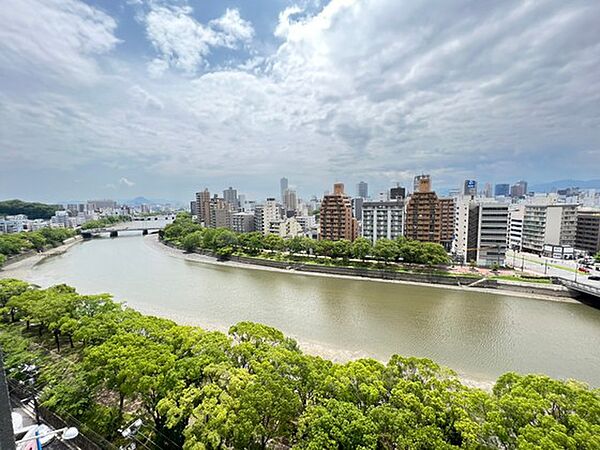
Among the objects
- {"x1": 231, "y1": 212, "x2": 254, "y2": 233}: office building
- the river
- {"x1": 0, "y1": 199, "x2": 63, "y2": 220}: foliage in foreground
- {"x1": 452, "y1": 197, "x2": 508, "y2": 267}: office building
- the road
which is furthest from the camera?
{"x1": 0, "y1": 199, "x2": 63, "y2": 220}: foliage in foreground

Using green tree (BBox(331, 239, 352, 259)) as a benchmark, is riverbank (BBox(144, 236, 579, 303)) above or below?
below

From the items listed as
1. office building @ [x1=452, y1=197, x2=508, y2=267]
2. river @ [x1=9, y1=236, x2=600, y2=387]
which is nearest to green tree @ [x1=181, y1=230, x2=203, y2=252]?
river @ [x1=9, y1=236, x2=600, y2=387]

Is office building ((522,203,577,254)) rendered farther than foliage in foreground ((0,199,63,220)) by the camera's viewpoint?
No

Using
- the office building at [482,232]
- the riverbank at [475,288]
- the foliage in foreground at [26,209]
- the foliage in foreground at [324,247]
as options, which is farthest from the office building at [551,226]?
the foliage in foreground at [26,209]

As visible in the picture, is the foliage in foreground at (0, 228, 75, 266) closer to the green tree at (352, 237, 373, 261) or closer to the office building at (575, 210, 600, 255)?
the green tree at (352, 237, 373, 261)

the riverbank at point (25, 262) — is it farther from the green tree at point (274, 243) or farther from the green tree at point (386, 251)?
A: the green tree at point (386, 251)

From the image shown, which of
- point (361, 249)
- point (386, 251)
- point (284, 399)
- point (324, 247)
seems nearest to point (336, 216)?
point (324, 247)

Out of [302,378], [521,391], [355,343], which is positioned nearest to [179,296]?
[355,343]

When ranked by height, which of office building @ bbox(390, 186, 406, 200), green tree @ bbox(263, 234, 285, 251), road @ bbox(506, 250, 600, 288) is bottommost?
road @ bbox(506, 250, 600, 288)
